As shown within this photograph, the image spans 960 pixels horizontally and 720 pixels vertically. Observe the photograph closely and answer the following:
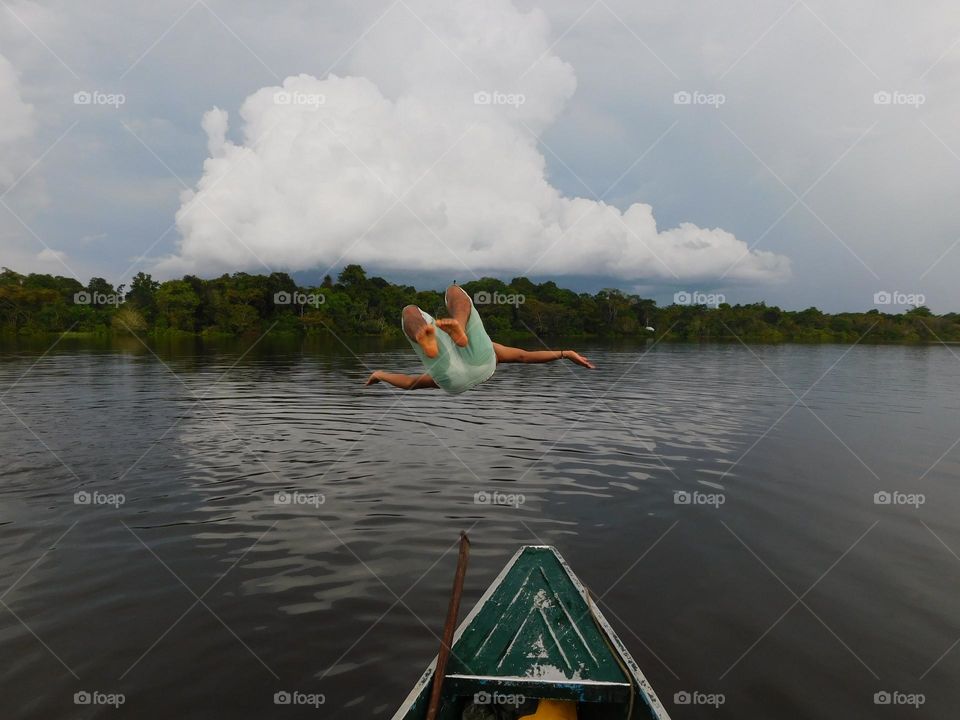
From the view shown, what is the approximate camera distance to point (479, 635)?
607cm

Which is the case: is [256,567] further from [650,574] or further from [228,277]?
[228,277]

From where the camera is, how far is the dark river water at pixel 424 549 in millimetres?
6535

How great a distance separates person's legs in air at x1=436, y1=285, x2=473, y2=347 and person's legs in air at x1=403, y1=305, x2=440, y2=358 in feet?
0.46

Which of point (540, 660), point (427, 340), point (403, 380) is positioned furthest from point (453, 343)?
point (540, 660)

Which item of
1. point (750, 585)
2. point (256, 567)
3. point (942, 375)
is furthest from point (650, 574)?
point (942, 375)

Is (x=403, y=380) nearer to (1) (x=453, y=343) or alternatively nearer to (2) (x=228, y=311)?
(1) (x=453, y=343)

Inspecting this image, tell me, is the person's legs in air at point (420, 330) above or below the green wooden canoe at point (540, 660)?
above

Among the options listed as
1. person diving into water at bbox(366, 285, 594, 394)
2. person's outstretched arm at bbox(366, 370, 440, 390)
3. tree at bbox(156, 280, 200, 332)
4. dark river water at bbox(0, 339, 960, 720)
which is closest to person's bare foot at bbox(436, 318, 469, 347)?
person diving into water at bbox(366, 285, 594, 394)

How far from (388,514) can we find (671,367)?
1483 inches

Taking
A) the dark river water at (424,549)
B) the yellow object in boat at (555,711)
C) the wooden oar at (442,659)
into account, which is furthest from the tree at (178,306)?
the yellow object in boat at (555,711)

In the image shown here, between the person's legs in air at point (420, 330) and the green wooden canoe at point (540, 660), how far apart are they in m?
3.13

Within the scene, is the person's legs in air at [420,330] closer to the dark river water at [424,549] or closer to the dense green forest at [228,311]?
the dark river water at [424,549]

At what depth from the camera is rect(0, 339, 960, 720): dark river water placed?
21.4 ft

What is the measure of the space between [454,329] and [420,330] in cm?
34
